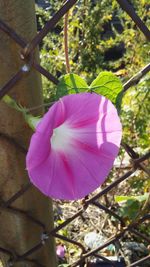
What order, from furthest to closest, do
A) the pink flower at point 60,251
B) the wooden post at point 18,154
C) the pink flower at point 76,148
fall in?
the pink flower at point 60,251, the wooden post at point 18,154, the pink flower at point 76,148

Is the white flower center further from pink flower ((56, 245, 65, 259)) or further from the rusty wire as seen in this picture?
pink flower ((56, 245, 65, 259))

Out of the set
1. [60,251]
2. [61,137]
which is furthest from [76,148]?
[60,251]

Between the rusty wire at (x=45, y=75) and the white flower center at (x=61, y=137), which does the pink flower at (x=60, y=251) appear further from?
the white flower center at (x=61, y=137)

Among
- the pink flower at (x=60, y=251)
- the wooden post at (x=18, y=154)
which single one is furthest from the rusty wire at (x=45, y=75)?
the pink flower at (x=60, y=251)

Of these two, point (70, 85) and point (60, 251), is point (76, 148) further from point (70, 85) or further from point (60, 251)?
point (60, 251)

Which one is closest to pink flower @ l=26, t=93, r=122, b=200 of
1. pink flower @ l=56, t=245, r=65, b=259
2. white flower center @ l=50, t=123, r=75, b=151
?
white flower center @ l=50, t=123, r=75, b=151

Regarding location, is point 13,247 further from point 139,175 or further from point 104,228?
point 104,228
